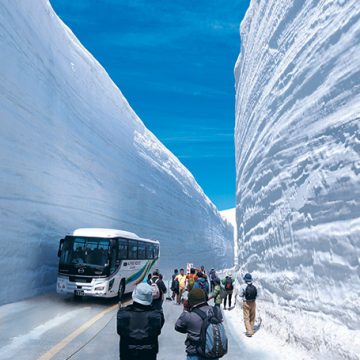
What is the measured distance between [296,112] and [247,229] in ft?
21.1

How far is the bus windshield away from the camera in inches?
519

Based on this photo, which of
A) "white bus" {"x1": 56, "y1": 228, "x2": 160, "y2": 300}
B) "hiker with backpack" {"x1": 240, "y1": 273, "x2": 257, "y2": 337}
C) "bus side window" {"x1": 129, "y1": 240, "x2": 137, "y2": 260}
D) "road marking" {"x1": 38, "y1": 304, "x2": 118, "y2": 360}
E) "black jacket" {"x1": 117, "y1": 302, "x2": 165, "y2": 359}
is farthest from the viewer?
"bus side window" {"x1": 129, "y1": 240, "x2": 137, "y2": 260}

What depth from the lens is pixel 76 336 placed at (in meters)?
8.04

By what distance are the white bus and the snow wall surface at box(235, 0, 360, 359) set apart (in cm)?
462

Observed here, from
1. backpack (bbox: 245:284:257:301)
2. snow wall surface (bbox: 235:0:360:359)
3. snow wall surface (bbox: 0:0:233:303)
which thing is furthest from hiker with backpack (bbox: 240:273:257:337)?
snow wall surface (bbox: 0:0:233:303)

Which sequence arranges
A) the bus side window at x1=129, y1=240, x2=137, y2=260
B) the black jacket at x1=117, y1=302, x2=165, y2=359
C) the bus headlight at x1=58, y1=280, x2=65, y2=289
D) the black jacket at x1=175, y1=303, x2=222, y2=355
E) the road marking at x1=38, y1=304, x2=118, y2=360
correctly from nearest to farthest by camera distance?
1. the black jacket at x1=117, y1=302, x2=165, y2=359
2. the black jacket at x1=175, y1=303, x2=222, y2=355
3. the road marking at x1=38, y1=304, x2=118, y2=360
4. the bus headlight at x1=58, y1=280, x2=65, y2=289
5. the bus side window at x1=129, y1=240, x2=137, y2=260

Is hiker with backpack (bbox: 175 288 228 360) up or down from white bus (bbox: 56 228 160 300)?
down

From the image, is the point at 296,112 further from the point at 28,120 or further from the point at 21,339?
the point at 28,120

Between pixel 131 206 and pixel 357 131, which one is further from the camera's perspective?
pixel 131 206

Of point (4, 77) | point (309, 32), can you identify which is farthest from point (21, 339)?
point (4, 77)

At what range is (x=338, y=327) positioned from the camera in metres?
5.72

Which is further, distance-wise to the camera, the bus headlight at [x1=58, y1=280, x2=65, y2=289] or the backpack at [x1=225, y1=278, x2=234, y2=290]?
the backpack at [x1=225, y1=278, x2=234, y2=290]

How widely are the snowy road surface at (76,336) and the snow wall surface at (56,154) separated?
2.76 meters

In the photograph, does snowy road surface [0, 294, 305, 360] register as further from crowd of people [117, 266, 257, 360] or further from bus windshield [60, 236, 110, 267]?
crowd of people [117, 266, 257, 360]
